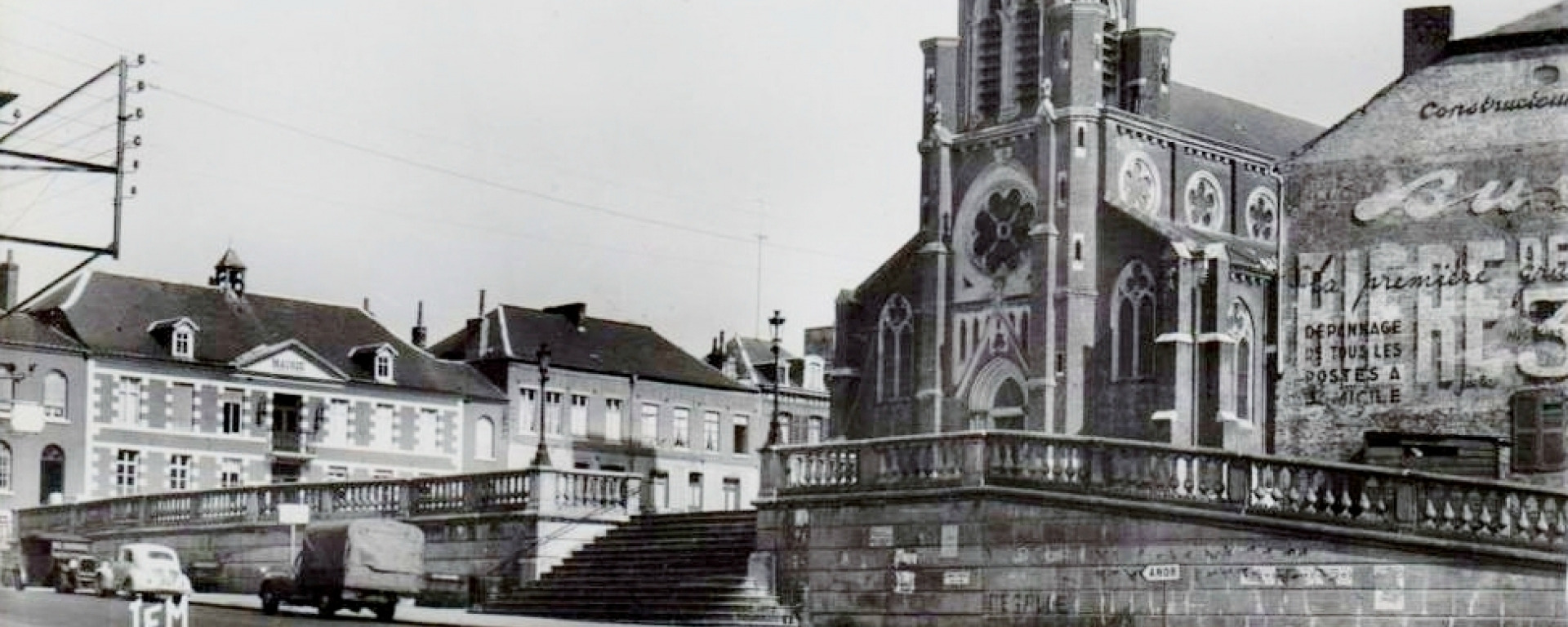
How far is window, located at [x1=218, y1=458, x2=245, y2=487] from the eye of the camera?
66062mm

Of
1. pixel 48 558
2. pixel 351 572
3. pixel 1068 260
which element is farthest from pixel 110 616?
pixel 1068 260

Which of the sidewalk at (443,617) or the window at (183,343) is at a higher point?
the window at (183,343)

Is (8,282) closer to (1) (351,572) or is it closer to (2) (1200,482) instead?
(1) (351,572)

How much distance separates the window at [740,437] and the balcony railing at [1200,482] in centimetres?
4556

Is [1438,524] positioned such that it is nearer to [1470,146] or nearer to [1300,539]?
[1300,539]

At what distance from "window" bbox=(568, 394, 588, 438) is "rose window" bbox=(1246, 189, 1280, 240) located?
25.8 metres

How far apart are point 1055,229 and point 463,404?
85.0ft

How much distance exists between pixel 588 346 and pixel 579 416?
2979 mm

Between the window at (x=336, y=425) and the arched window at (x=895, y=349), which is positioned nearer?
the arched window at (x=895, y=349)

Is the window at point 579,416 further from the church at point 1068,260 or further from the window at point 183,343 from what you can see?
the church at point 1068,260

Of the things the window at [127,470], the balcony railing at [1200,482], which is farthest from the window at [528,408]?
the balcony railing at [1200,482]

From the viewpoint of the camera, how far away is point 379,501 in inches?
1727

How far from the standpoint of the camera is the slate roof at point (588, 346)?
245ft

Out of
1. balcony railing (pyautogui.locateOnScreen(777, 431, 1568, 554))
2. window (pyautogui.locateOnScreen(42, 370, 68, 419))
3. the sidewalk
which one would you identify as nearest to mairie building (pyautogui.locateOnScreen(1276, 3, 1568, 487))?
balcony railing (pyautogui.locateOnScreen(777, 431, 1568, 554))
